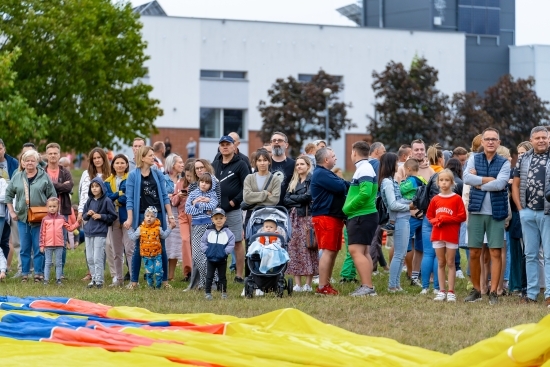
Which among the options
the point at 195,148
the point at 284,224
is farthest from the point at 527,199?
the point at 195,148

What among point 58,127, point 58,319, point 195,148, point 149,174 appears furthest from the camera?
point 195,148

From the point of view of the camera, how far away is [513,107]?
174 ft

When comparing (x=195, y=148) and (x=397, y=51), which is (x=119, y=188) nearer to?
(x=195, y=148)

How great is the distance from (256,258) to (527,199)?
346cm

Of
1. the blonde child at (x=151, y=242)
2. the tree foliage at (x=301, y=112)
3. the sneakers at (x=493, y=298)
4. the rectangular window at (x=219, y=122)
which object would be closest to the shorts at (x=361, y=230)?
the sneakers at (x=493, y=298)

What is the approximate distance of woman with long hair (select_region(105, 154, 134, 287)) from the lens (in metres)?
15.5

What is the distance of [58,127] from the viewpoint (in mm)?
36594

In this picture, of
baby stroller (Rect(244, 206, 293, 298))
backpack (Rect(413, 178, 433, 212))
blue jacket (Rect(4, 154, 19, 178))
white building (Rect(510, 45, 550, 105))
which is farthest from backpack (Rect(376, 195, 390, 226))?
white building (Rect(510, 45, 550, 105))

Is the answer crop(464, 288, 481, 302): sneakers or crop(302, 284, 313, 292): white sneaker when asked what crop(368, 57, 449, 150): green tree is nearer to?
crop(302, 284, 313, 292): white sneaker

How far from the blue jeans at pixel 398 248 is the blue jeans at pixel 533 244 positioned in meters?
1.91

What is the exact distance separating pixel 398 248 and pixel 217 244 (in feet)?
8.27

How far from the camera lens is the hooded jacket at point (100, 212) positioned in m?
A: 15.2

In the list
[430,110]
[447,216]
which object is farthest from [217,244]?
[430,110]

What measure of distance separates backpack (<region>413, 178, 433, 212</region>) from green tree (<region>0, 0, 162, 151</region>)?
23132mm
